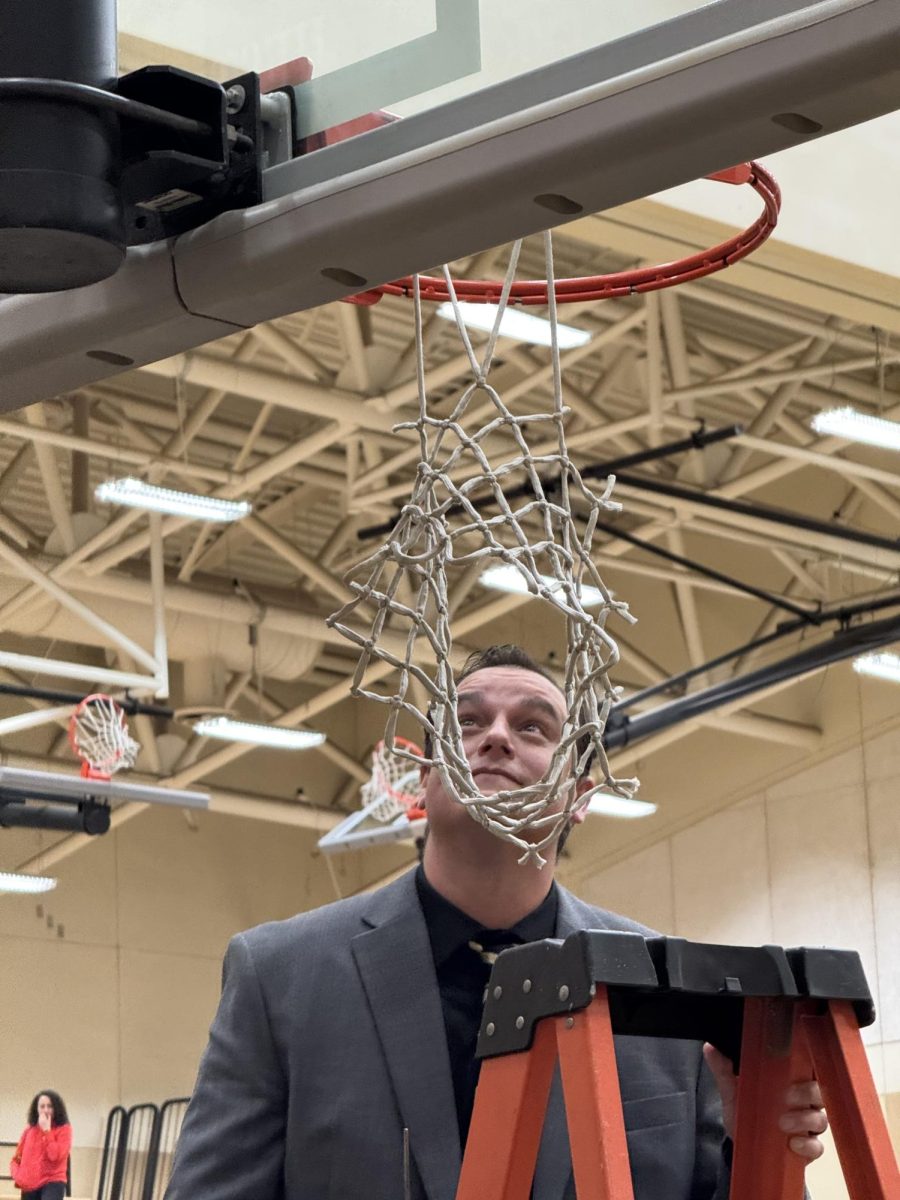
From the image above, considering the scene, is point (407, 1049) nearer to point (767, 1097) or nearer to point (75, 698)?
point (767, 1097)

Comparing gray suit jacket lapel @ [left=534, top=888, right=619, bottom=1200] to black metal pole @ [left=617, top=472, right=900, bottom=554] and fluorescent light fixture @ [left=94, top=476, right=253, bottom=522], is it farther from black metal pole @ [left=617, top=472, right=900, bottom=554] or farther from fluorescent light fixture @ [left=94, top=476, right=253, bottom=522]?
black metal pole @ [left=617, top=472, right=900, bottom=554]

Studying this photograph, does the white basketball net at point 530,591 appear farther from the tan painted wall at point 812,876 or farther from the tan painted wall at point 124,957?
the tan painted wall at point 124,957

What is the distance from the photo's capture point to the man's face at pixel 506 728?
3250mm

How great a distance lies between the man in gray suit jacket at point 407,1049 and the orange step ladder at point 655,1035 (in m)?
0.17

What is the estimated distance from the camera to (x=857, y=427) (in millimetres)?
12375

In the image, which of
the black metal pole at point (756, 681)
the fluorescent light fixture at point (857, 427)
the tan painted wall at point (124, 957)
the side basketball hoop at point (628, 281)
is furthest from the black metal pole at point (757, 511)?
the side basketball hoop at point (628, 281)

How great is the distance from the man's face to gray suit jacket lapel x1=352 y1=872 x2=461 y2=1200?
174 millimetres

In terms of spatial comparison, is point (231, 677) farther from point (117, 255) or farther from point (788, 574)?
point (117, 255)

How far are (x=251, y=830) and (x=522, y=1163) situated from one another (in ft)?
67.9

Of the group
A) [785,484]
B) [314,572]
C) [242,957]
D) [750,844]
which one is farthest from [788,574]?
[242,957]

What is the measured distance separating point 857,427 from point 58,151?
10.1m

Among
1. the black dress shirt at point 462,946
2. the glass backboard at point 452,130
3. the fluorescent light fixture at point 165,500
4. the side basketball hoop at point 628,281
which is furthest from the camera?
the fluorescent light fixture at point 165,500

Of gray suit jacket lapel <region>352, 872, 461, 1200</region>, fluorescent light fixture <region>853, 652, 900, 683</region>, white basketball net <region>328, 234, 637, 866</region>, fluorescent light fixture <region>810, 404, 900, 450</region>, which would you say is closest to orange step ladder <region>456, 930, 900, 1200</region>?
gray suit jacket lapel <region>352, 872, 461, 1200</region>

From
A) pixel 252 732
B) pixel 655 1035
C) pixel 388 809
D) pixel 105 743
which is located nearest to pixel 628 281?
pixel 655 1035
